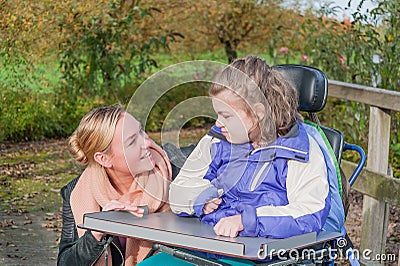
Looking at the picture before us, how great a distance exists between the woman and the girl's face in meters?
→ 0.34

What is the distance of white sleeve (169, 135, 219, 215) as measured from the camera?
122 inches

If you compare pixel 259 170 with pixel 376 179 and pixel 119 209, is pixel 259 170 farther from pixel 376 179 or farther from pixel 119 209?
pixel 376 179

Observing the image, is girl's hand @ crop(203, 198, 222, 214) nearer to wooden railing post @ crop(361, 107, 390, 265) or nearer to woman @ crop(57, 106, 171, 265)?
woman @ crop(57, 106, 171, 265)

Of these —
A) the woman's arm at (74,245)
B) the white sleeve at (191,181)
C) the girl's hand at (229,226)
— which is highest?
the white sleeve at (191,181)

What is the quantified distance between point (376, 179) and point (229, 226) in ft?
7.38

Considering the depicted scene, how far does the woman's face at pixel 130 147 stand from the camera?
3.08 meters

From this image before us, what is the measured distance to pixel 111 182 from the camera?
325cm

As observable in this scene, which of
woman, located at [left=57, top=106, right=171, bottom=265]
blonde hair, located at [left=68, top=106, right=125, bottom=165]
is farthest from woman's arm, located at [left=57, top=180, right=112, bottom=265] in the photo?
blonde hair, located at [left=68, top=106, right=125, bottom=165]

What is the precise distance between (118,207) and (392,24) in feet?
13.2

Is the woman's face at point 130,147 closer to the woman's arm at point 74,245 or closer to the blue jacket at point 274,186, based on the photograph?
the blue jacket at point 274,186

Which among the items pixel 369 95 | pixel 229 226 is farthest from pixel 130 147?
pixel 369 95

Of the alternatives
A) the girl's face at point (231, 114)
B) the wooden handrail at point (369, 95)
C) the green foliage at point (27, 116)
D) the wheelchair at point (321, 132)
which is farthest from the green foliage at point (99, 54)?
the girl's face at point (231, 114)

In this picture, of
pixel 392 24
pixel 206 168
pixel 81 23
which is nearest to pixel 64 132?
pixel 81 23

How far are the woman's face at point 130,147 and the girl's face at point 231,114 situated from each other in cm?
32
